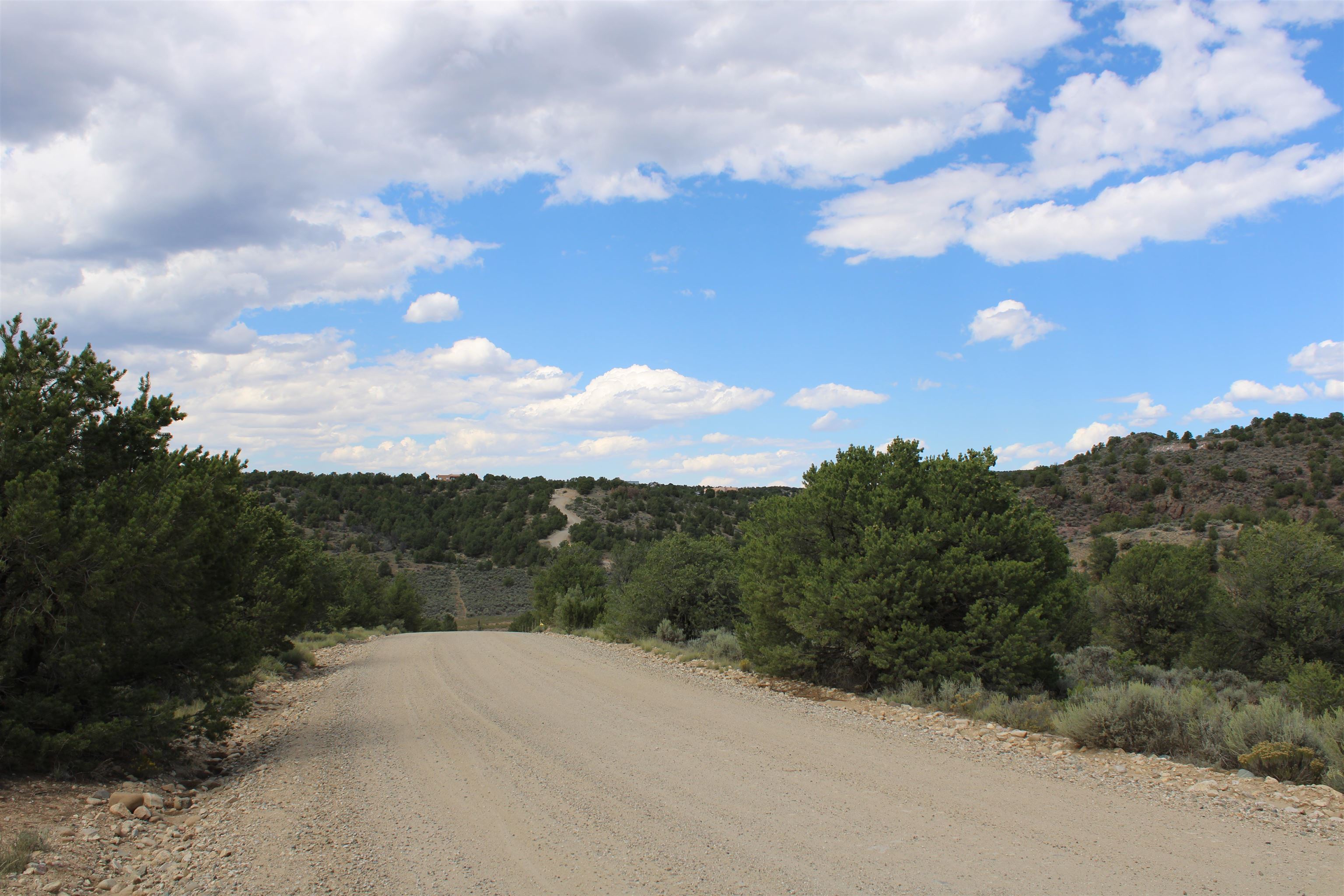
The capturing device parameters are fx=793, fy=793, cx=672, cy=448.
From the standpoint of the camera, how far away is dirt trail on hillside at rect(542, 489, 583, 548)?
7856 centimetres

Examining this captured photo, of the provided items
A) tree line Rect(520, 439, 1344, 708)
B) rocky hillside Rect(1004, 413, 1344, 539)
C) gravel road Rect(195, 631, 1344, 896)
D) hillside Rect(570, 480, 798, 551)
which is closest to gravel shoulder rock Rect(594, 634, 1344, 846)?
gravel road Rect(195, 631, 1344, 896)

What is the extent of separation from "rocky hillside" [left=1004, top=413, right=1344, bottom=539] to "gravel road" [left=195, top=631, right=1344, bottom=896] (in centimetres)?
4702

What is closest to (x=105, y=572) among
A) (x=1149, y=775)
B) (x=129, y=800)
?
(x=129, y=800)

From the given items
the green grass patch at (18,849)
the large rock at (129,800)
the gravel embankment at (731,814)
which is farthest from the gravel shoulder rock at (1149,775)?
the green grass patch at (18,849)

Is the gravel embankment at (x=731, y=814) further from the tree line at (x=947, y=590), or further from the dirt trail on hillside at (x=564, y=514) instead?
the dirt trail on hillside at (x=564, y=514)

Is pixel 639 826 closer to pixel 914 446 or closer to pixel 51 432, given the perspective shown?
pixel 51 432

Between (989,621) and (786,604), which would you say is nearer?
(989,621)

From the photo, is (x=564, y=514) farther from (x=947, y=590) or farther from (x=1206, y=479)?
(x=947, y=590)

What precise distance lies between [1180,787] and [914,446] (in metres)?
8.20

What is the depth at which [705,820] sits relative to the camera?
6.11 meters

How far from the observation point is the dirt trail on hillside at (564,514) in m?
78.6

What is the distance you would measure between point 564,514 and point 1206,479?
57854 millimetres

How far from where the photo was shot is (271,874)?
526 cm

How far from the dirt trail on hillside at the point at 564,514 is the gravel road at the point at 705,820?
62.5 m
